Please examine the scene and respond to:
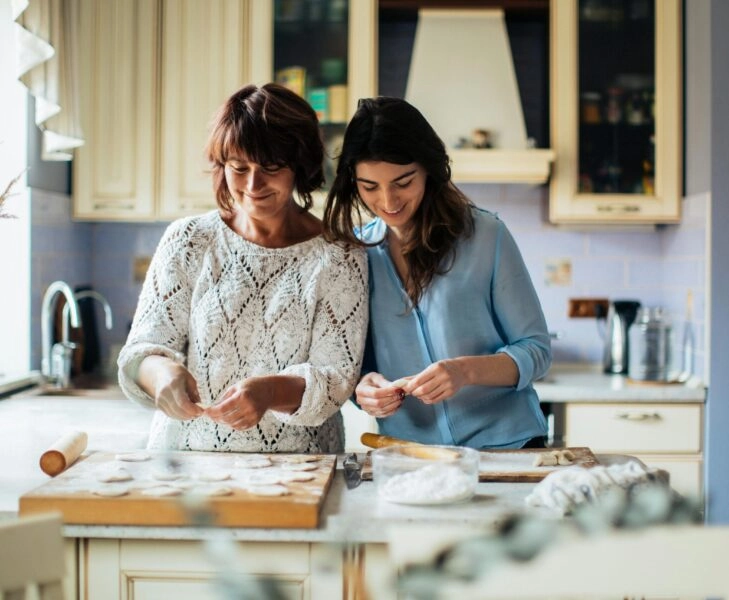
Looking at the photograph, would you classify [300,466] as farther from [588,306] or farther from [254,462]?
[588,306]

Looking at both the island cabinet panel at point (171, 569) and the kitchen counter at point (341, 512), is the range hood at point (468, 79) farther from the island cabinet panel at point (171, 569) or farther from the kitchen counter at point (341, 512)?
the island cabinet panel at point (171, 569)

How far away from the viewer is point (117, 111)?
327 cm

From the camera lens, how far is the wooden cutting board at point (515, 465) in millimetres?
1538

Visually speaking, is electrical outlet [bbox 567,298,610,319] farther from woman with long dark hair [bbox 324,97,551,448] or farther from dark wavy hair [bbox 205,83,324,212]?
dark wavy hair [bbox 205,83,324,212]

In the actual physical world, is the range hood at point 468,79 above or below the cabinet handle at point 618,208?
above

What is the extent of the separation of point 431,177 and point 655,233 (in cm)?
199

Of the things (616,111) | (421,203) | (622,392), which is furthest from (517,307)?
(616,111)

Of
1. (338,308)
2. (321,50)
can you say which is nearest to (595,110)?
(321,50)

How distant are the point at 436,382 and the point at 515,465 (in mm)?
200

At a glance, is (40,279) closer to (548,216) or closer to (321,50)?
(321,50)

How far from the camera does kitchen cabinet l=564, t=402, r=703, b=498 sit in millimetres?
2990

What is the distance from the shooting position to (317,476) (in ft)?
4.84

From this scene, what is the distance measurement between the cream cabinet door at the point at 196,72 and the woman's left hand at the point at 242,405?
72.1 inches

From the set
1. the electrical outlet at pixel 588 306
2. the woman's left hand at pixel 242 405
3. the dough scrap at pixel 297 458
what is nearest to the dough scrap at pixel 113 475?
the woman's left hand at pixel 242 405
